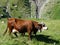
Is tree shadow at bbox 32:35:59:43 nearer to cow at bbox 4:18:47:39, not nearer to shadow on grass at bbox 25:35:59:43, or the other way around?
shadow on grass at bbox 25:35:59:43

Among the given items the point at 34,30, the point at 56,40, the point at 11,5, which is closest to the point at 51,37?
the point at 56,40

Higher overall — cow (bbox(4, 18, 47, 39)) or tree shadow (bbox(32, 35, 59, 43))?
cow (bbox(4, 18, 47, 39))

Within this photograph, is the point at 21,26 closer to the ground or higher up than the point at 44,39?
higher up

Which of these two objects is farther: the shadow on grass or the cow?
the shadow on grass

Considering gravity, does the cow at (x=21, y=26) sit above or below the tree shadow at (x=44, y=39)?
above

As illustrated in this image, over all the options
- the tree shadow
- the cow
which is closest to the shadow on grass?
the tree shadow

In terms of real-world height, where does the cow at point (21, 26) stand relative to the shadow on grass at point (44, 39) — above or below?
above

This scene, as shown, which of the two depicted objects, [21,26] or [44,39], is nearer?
[21,26]

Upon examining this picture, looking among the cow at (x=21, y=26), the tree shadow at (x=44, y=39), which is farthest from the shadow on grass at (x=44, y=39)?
the cow at (x=21, y=26)

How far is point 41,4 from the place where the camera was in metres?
72.2

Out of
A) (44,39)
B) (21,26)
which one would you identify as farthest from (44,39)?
(21,26)

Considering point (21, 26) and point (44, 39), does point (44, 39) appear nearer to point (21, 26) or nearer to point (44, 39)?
point (44, 39)

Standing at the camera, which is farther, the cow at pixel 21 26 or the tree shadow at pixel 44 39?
the tree shadow at pixel 44 39

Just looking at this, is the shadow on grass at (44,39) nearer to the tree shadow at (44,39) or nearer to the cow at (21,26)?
the tree shadow at (44,39)
